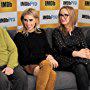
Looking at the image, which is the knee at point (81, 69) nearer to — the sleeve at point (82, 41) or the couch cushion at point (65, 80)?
the couch cushion at point (65, 80)

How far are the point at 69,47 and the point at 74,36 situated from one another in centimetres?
14

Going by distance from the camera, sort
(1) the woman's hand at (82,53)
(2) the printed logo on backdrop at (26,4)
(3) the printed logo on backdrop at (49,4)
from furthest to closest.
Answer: (3) the printed logo on backdrop at (49,4) → (2) the printed logo on backdrop at (26,4) → (1) the woman's hand at (82,53)

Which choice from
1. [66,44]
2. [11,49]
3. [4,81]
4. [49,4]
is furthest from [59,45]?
[49,4]

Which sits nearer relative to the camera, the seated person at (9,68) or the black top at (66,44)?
the seated person at (9,68)

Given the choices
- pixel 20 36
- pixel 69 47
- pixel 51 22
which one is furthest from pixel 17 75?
pixel 51 22

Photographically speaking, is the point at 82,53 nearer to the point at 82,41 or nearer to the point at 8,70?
the point at 82,41

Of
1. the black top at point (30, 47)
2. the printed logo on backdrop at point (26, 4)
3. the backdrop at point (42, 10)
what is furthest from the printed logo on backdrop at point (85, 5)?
the black top at point (30, 47)

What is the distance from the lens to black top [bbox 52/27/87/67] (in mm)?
3094

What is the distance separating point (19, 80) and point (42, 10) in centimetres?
153

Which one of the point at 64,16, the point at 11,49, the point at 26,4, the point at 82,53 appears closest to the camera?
the point at 11,49

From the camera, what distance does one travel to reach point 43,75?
2730mm

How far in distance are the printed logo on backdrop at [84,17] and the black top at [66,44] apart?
3.42 feet

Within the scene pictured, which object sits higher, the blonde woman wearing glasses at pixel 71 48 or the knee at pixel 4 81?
the blonde woman wearing glasses at pixel 71 48

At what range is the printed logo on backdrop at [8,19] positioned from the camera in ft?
11.8
